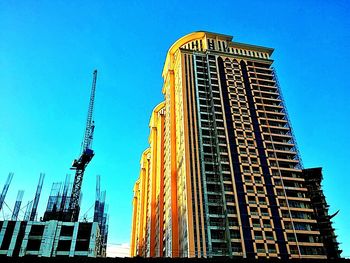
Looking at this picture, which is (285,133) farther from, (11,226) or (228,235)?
(11,226)

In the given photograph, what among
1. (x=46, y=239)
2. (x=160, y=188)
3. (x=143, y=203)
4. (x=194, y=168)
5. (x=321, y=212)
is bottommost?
(x=46, y=239)

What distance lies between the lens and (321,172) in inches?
3590

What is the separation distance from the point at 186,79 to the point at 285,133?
30.3m

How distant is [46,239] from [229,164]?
42.0m

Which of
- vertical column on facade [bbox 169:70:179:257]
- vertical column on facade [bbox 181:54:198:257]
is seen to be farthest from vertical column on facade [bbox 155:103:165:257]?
vertical column on facade [bbox 181:54:198:257]

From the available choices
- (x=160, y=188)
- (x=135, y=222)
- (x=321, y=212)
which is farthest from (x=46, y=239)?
(x=135, y=222)

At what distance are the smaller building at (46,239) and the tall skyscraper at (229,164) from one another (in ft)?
63.4

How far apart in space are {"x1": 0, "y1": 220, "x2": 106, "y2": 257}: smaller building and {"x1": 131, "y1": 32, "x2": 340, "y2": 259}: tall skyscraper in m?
19.3

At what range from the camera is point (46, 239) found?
61.2 metres

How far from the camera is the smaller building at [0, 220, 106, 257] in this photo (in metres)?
60.2

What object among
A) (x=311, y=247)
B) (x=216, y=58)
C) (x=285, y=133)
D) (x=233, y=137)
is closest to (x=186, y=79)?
(x=216, y=58)

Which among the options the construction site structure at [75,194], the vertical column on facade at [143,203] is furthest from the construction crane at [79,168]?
the vertical column on facade at [143,203]

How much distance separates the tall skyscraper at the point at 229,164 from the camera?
66750mm

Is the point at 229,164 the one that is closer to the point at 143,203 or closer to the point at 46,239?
the point at 46,239
